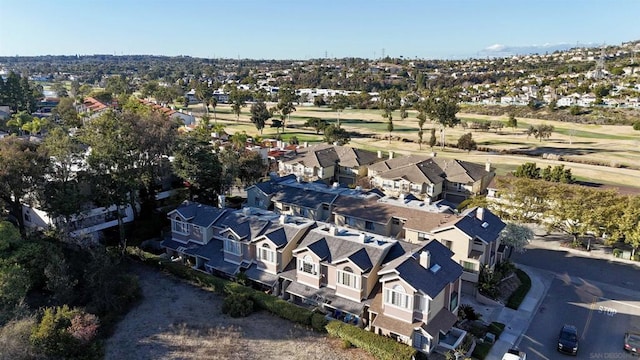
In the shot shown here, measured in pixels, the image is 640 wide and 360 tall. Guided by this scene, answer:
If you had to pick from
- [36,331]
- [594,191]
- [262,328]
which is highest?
[594,191]

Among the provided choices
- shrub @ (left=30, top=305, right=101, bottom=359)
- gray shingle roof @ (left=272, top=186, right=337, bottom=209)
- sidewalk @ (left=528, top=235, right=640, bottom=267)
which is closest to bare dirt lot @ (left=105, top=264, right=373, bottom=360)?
shrub @ (left=30, top=305, right=101, bottom=359)

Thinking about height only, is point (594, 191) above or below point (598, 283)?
above

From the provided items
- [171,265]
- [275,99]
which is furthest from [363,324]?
[275,99]

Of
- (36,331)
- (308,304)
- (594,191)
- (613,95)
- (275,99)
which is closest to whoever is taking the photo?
(36,331)

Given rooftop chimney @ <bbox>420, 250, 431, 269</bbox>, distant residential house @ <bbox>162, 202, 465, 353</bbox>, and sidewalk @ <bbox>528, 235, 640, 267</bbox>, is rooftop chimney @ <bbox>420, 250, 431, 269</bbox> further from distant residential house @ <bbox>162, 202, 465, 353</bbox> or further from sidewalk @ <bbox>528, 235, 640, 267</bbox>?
sidewalk @ <bbox>528, 235, 640, 267</bbox>

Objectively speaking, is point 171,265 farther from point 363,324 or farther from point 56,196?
point 363,324

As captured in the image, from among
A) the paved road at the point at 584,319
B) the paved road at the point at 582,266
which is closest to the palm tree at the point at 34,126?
the paved road at the point at 582,266

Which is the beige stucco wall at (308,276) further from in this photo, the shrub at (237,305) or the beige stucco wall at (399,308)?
the beige stucco wall at (399,308)
